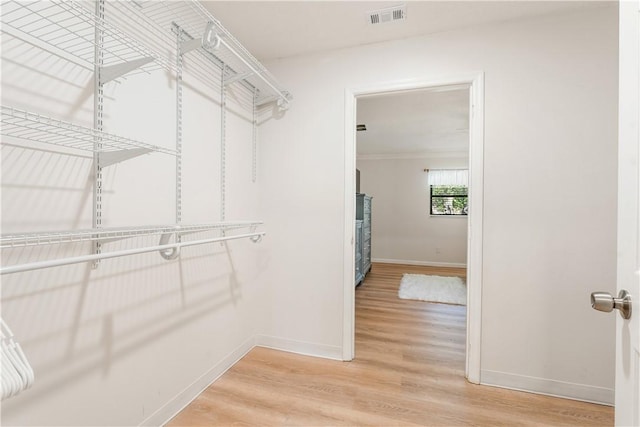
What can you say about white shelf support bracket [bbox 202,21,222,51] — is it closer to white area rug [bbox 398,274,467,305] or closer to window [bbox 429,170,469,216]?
white area rug [bbox 398,274,467,305]

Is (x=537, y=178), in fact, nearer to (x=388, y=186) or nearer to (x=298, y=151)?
(x=298, y=151)

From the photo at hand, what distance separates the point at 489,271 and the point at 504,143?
33.5 inches

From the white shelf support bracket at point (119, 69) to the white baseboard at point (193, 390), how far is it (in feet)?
5.29

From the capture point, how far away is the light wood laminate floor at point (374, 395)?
167 cm

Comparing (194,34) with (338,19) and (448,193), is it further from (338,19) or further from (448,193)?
(448,193)

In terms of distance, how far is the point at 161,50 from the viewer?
1583 mm

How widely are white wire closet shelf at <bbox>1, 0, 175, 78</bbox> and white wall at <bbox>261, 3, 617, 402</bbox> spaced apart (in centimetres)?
146

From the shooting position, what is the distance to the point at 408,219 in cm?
655

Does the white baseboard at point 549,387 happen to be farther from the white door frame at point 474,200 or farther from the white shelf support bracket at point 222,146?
the white shelf support bracket at point 222,146

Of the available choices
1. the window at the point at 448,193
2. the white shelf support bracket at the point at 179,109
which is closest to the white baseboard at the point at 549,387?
the white shelf support bracket at the point at 179,109

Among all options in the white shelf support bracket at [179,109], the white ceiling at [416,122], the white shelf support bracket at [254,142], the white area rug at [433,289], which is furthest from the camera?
the white area rug at [433,289]

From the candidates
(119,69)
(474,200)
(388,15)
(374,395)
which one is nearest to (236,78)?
(119,69)

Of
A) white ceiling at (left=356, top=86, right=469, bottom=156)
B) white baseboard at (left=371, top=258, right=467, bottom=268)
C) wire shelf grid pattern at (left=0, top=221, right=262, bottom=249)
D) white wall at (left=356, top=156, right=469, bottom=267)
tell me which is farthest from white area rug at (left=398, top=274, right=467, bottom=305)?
wire shelf grid pattern at (left=0, top=221, right=262, bottom=249)

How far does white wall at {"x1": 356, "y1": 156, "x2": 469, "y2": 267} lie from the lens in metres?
6.23
